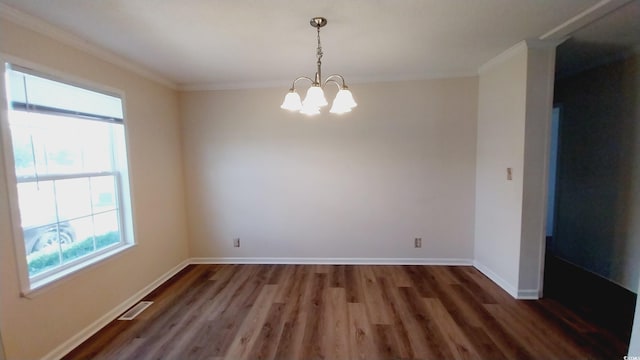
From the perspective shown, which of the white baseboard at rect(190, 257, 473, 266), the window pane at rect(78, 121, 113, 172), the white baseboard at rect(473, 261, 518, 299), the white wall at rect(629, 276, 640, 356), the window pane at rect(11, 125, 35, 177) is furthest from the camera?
the white baseboard at rect(190, 257, 473, 266)

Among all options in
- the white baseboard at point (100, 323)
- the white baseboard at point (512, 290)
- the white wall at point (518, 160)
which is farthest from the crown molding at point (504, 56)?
the white baseboard at point (100, 323)

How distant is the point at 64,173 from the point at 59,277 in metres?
0.80

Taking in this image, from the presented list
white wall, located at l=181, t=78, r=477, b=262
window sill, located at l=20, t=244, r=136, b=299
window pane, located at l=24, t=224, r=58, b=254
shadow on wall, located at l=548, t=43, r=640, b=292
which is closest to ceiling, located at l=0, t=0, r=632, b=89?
white wall, located at l=181, t=78, r=477, b=262

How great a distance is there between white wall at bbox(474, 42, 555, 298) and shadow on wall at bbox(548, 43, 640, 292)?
2.09 feet

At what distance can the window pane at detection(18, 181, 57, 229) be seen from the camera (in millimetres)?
1878

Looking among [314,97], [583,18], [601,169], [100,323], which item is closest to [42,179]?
[100,323]

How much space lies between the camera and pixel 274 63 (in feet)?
9.60

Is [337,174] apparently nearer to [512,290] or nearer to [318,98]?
[318,98]

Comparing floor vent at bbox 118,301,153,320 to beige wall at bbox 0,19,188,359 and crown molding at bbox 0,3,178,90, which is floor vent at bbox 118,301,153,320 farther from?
crown molding at bbox 0,3,178,90

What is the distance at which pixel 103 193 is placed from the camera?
261 centimetres

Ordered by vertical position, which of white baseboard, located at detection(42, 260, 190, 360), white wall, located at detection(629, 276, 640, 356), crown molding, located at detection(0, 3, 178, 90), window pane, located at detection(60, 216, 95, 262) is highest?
crown molding, located at detection(0, 3, 178, 90)

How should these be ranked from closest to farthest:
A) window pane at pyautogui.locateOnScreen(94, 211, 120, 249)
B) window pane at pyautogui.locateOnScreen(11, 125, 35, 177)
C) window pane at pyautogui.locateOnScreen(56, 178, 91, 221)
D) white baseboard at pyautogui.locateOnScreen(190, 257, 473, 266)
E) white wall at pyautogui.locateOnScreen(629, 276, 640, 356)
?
white wall at pyautogui.locateOnScreen(629, 276, 640, 356) < window pane at pyautogui.locateOnScreen(11, 125, 35, 177) < window pane at pyautogui.locateOnScreen(56, 178, 91, 221) < window pane at pyautogui.locateOnScreen(94, 211, 120, 249) < white baseboard at pyautogui.locateOnScreen(190, 257, 473, 266)

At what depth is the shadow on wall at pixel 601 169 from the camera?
112 inches

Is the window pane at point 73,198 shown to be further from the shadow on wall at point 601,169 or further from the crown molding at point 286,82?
the shadow on wall at point 601,169
